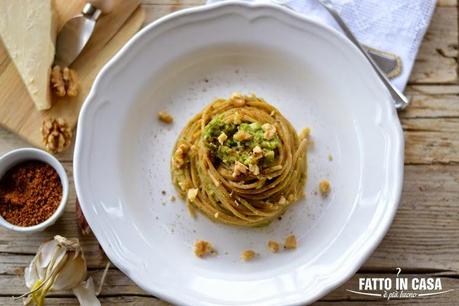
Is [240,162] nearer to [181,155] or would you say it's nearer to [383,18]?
[181,155]

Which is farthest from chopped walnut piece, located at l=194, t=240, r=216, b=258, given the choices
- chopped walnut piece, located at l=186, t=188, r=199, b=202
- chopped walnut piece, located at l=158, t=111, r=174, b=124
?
chopped walnut piece, located at l=158, t=111, r=174, b=124

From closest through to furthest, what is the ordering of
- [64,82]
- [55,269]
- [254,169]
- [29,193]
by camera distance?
[254,169], [55,269], [29,193], [64,82]

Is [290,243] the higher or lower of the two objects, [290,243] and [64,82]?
the lower

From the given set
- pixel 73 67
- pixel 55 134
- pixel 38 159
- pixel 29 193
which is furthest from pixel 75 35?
pixel 29 193

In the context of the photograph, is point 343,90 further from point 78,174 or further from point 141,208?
point 78,174

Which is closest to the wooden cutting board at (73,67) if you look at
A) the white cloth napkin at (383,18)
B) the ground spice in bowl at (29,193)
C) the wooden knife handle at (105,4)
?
the wooden knife handle at (105,4)

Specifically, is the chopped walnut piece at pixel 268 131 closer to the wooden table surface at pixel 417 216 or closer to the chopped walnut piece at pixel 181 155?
the chopped walnut piece at pixel 181 155
